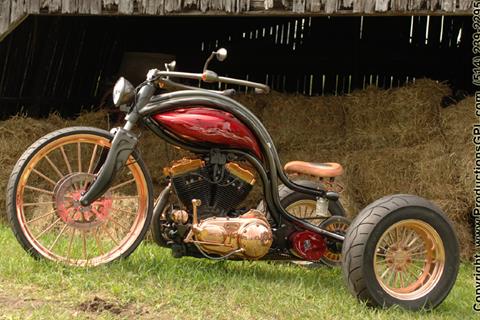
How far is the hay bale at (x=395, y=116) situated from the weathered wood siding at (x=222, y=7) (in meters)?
1.41

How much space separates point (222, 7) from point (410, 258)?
2556 millimetres

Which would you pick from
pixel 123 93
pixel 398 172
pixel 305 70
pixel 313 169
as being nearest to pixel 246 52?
pixel 305 70

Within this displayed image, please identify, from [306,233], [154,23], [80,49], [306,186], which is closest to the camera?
[306,233]

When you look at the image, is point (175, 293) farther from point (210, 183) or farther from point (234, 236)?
A: point (210, 183)

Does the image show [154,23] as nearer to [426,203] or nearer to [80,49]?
[80,49]

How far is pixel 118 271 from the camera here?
4289 millimetres

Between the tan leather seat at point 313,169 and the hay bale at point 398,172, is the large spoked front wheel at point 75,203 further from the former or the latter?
the hay bale at point 398,172

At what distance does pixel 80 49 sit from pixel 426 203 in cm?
566

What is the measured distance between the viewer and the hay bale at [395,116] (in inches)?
270

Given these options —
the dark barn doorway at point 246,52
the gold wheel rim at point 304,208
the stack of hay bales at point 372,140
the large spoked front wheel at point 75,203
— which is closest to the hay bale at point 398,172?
the stack of hay bales at point 372,140

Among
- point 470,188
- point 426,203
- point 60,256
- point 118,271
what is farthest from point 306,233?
point 470,188

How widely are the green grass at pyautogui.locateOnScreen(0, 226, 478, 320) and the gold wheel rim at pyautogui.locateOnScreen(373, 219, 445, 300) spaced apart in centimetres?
16

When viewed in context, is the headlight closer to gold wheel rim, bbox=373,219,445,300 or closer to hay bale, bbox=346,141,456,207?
gold wheel rim, bbox=373,219,445,300

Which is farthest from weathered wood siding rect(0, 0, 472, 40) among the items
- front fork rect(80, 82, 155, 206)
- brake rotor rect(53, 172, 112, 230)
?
brake rotor rect(53, 172, 112, 230)
